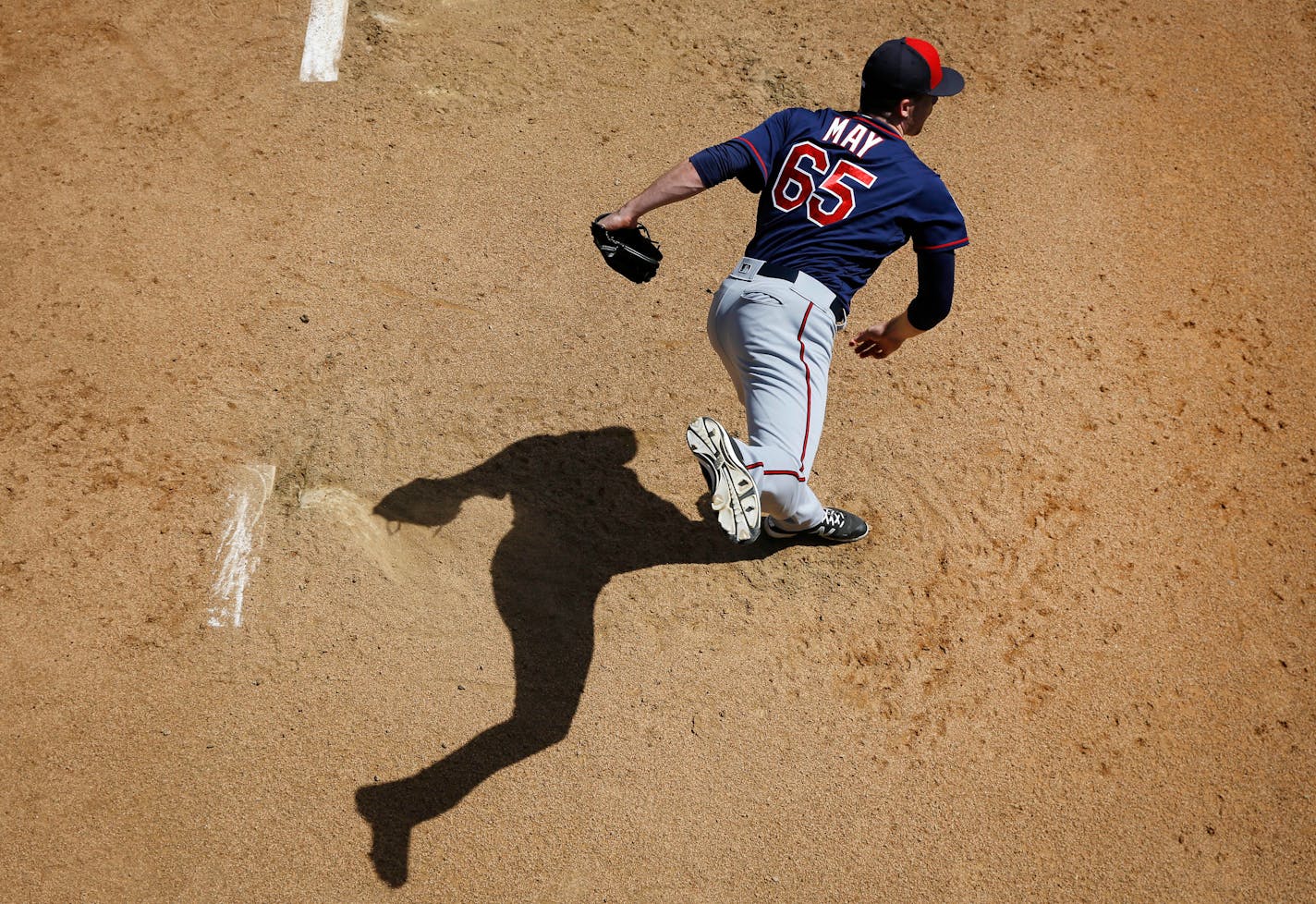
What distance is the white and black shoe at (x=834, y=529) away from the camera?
4.06 m

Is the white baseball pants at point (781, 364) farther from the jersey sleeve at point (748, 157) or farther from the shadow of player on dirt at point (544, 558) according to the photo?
the shadow of player on dirt at point (544, 558)

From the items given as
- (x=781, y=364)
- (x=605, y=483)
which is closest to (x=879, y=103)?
(x=781, y=364)

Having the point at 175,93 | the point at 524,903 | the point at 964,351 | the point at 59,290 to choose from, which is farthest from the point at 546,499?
the point at 175,93

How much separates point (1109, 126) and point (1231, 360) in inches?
69.4

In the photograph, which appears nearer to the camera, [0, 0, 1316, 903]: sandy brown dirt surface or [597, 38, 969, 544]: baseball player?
[597, 38, 969, 544]: baseball player

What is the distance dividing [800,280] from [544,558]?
5.77 ft

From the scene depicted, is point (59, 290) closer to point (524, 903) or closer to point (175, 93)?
point (175, 93)

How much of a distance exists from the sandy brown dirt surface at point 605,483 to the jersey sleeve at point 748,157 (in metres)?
1.37

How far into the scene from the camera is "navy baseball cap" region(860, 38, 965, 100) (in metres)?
3.42

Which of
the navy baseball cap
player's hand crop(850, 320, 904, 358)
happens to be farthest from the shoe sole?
the navy baseball cap

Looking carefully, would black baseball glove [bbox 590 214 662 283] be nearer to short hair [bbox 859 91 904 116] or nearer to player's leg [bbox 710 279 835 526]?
player's leg [bbox 710 279 835 526]

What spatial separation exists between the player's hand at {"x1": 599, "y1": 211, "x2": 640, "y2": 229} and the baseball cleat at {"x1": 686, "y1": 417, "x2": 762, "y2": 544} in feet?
2.92

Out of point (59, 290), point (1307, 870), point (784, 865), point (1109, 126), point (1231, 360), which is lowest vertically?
point (59, 290)

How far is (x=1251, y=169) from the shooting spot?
540 centimetres
